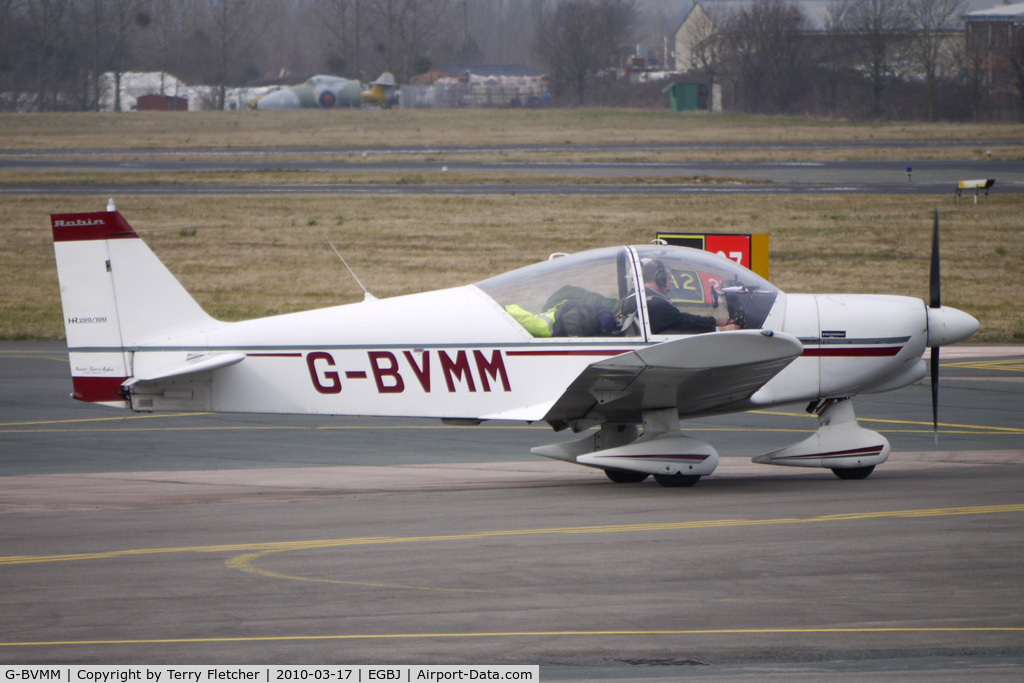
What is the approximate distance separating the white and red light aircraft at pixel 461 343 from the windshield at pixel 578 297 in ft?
0.04

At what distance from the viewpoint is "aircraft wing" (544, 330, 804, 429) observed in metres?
8.66

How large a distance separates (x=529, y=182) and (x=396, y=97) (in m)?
66.6

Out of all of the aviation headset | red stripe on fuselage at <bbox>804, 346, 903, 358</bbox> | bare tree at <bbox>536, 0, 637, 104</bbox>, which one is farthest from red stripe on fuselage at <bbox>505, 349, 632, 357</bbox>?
bare tree at <bbox>536, 0, 637, 104</bbox>

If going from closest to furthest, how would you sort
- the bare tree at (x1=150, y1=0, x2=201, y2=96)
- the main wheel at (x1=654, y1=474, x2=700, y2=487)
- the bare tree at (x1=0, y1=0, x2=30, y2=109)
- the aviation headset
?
the aviation headset
the main wheel at (x1=654, y1=474, x2=700, y2=487)
the bare tree at (x1=0, y1=0, x2=30, y2=109)
the bare tree at (x1=150, y1=0, x2=201, y2=96)

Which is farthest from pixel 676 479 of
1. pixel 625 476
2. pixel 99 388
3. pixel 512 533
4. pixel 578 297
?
pixel 99 388

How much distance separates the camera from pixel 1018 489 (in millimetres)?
9477

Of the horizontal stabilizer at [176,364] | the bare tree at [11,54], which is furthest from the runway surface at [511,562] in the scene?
the bare tree at [11,54]

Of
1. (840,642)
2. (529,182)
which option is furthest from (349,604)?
(529,182)

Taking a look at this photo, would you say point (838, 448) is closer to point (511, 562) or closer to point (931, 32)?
point (511, 562)

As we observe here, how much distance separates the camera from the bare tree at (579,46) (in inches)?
3939

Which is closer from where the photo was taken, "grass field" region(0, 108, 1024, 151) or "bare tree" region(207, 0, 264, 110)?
"grass field" region(0, 108, 1024, 151)

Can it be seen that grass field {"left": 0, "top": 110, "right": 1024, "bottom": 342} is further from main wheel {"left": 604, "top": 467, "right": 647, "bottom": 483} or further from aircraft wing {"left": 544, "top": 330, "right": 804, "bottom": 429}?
aircraft wing {"left": 544, "top": 330, "right": 804, "bottom": 429}

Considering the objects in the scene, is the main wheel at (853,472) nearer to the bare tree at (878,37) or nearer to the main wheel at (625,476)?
the main wheel at (625,476)

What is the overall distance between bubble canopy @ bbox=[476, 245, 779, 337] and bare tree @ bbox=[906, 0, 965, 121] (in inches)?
2579
